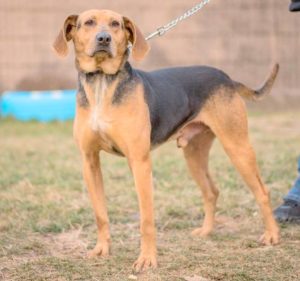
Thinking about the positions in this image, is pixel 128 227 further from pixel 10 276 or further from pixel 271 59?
pixel 271 59

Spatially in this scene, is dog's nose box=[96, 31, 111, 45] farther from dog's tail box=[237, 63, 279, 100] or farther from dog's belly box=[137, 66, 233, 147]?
dog's tail box=[237, 63, 279, 100]

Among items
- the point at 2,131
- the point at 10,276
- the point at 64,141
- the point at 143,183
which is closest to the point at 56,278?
the point at 10,276

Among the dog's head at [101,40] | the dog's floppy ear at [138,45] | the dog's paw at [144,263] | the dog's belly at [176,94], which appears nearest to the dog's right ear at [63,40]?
the dog's head at [101,40]

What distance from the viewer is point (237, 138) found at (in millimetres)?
5301

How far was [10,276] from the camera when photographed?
4.41 metres

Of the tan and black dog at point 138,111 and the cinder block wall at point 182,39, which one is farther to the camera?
the cinder block wall at point 182,39

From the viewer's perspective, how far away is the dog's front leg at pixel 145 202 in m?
4.65

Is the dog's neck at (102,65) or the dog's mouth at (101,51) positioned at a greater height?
the dog's mouth at (101,51)

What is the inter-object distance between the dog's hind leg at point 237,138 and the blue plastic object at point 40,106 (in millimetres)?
6454

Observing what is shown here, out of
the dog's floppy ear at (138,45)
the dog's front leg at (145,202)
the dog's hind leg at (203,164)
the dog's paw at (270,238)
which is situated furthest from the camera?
the dog's hind leg at (203,164)

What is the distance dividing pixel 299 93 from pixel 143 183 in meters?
8.99

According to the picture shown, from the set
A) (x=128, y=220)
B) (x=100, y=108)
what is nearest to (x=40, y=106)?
(x=128, y=220)

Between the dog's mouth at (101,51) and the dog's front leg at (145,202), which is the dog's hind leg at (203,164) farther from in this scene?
the dog's mouth at (101,51)

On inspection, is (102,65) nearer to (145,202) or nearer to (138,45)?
(138,45)
